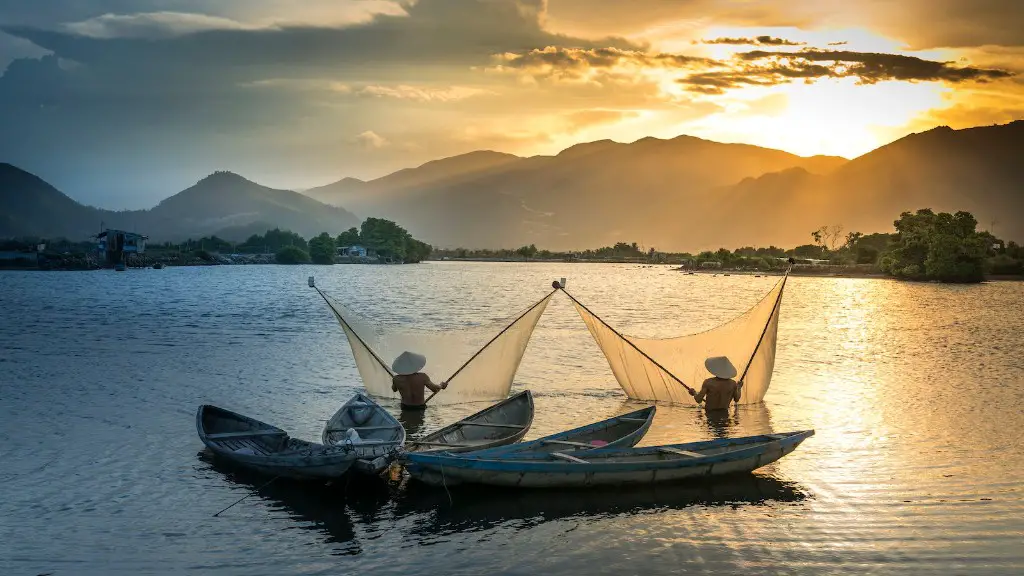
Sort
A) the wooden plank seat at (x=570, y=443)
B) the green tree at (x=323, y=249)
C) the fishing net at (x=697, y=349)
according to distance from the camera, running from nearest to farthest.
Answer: the wooden plank seat at (x=570, y=443) → the fishing net at (x=697, y=349) → the green tree at (x=323, y=249)

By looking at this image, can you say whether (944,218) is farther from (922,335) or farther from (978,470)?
(978,470)

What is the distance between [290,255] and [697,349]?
180407mm

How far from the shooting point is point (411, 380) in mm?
16609

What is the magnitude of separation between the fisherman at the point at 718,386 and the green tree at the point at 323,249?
17234 cm

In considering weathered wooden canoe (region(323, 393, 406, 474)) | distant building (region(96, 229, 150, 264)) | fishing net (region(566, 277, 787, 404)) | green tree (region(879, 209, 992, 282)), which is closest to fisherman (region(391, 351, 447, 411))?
weathered wooden canoe (region(323, 393, 406, 474))

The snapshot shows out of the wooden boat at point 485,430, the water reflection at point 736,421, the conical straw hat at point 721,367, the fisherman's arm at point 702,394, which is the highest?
the conical straw hat at point 721,367

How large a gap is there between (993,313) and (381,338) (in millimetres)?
45237

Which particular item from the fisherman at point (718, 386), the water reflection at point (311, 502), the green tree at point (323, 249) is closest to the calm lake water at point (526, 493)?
the water reflection at point (311, 502)

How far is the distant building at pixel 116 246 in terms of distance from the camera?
13325cm

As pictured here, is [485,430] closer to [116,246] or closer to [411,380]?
[411,380]

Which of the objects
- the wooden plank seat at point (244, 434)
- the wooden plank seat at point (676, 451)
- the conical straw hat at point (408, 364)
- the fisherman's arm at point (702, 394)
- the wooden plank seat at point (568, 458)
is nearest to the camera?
the wooden plank seat at point (568, 458)

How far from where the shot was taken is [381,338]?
1862 centimetres

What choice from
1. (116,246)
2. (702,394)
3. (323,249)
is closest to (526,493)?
(702,394)

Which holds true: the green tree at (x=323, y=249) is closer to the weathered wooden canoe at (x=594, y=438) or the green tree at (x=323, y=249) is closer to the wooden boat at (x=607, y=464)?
the weathered wooden canoe at (x=594, y=438)
